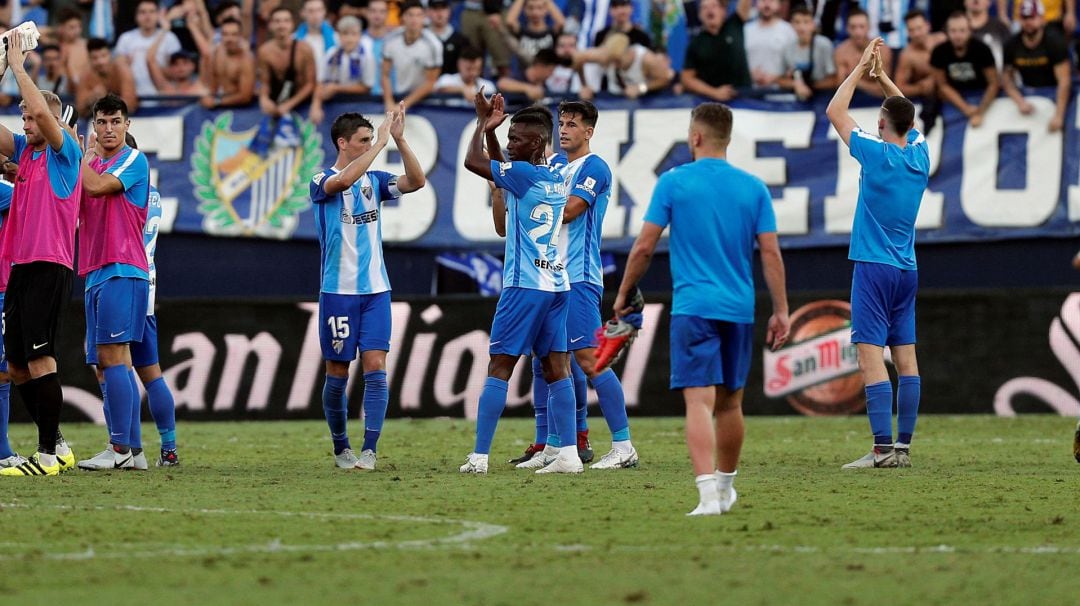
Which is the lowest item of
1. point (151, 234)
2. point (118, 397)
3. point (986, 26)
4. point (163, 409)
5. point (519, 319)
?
point (163, 409)

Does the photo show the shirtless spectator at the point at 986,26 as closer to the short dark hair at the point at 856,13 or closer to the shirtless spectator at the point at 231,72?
the short dark hair at the point at 856,13

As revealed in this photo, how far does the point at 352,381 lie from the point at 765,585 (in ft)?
38.0

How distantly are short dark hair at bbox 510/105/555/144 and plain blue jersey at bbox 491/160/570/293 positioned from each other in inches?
8.3

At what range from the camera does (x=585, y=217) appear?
11258mm

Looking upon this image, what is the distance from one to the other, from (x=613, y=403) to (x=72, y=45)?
11768mm

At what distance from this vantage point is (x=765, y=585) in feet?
20.2

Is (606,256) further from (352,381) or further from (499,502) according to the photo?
(499,502)

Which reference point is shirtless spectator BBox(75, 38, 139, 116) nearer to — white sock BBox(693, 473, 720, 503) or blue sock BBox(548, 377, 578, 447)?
blue sock BBox(548, 377, 578, 447)

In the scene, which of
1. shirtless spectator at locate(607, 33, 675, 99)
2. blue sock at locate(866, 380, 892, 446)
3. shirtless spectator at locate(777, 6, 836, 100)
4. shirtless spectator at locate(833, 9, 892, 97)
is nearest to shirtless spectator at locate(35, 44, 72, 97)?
shirtless spectator at locate(607, 33, 675, 99)

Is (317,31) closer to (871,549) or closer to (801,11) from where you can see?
(801,11)

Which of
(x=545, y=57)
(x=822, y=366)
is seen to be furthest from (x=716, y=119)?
(x=545, y=57)

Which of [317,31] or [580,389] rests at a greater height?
[317,31]

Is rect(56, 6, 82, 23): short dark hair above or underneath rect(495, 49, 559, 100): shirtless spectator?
above

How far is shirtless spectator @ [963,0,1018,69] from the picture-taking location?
19016 millimetres
